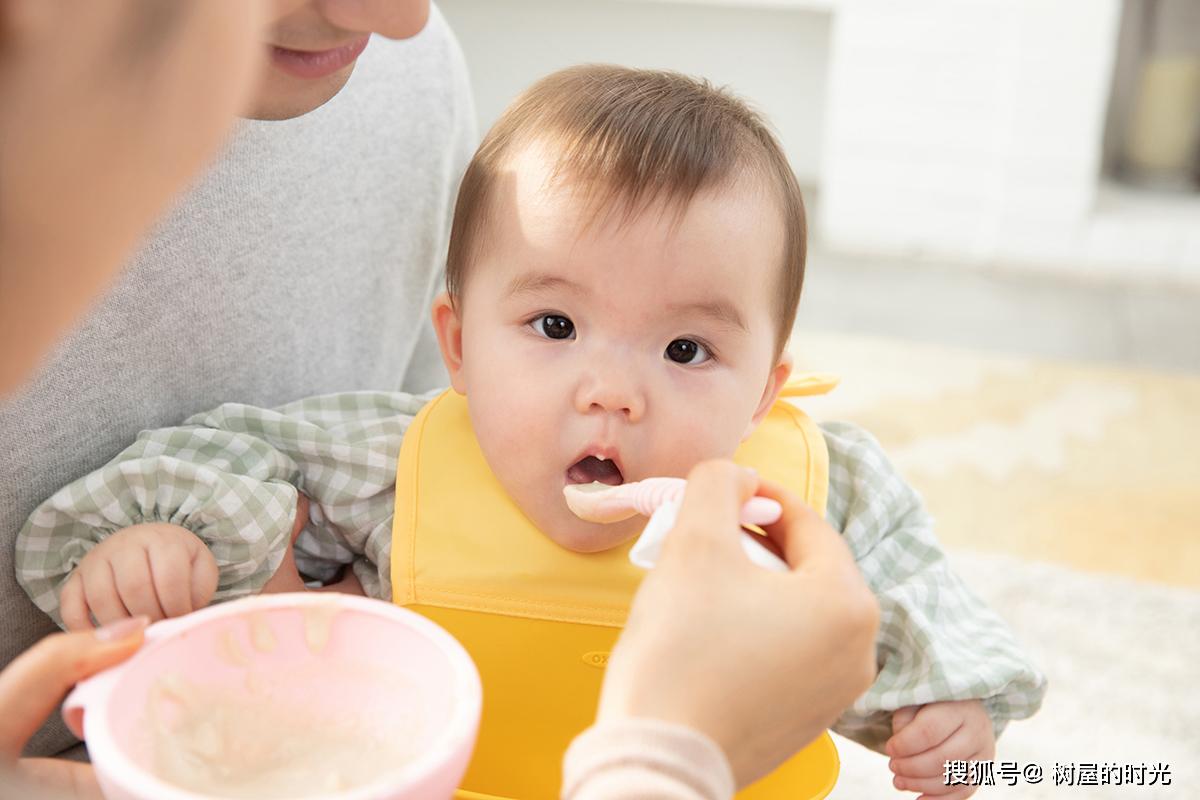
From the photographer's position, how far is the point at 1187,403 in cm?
280

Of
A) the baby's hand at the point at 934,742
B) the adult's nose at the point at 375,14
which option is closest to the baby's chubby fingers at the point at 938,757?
the baby's hand at the point at 934,742

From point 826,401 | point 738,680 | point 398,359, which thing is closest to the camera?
point 738,680

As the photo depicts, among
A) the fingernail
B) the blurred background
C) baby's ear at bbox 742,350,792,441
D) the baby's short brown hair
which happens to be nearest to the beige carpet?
the blurred background

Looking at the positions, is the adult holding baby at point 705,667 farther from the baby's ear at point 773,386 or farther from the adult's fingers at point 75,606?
the baby's ear at point 773,386

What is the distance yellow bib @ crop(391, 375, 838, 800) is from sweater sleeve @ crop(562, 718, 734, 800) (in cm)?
44

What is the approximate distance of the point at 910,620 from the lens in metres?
1.07

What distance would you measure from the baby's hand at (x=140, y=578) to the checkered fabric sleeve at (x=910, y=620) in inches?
21.4

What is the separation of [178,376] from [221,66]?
0.60 m

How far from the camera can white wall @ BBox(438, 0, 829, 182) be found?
3.91 meters

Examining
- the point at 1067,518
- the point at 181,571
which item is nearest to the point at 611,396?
the point at 181,571

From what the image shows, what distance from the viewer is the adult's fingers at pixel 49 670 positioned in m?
0.70

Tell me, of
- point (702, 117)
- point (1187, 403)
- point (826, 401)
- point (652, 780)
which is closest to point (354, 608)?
point (652, 780)

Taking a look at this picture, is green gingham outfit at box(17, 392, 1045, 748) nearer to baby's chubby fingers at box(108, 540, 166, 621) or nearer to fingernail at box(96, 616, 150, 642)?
baby's chubby fingers at box(108, 540, 166, 621)

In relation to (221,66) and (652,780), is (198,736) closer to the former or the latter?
(652,780)
